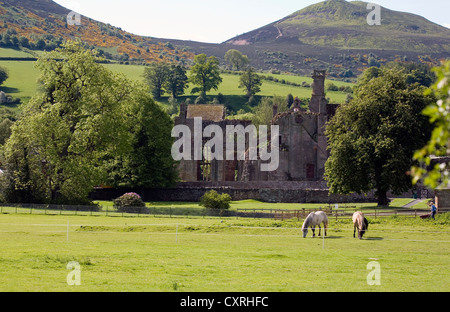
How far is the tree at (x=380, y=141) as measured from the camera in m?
59.1

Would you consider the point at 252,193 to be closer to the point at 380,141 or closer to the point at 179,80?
the point at 380,141

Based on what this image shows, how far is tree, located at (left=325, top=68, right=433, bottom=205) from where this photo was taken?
59.1 m

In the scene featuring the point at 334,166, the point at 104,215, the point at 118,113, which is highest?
the point at 118,113

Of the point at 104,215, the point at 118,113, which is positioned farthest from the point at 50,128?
the point at 104,215

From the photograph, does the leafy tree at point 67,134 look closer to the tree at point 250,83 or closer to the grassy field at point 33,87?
the grassy field at point 33,87

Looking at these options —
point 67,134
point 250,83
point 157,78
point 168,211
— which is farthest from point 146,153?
point 250,83

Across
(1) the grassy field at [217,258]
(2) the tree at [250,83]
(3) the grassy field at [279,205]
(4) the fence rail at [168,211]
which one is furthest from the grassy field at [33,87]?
(1) the grassy field at [217,258]

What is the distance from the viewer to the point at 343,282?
21.0 metres

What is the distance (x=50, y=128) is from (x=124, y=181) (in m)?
16.3

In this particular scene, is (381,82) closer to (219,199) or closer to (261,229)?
(219,199)

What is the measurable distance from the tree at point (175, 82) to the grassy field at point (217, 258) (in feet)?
454

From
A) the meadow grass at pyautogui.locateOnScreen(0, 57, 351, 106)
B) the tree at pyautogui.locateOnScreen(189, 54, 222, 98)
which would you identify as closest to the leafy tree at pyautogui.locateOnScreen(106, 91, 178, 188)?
the meadow grass at pyautogui.locateOnScreen(0, 57, 351, 106)

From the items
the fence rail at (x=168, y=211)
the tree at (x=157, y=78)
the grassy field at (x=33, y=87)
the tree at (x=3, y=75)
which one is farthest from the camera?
the tree at (x=157, y=78)
